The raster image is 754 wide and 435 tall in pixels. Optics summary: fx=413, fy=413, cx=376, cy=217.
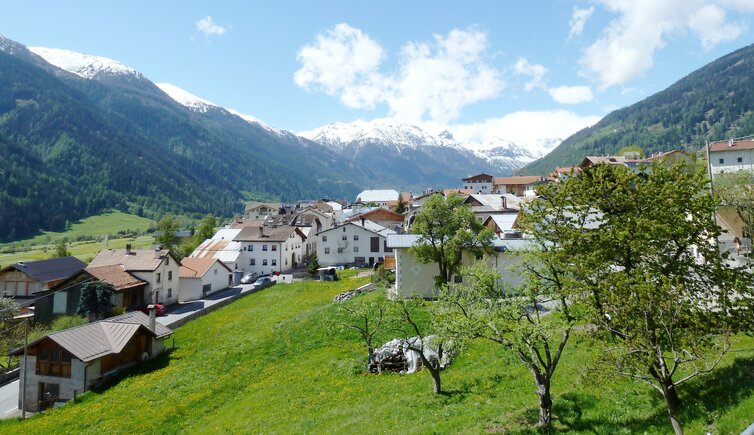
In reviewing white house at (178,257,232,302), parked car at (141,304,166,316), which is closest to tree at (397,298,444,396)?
parked car at (141,304,166,316)

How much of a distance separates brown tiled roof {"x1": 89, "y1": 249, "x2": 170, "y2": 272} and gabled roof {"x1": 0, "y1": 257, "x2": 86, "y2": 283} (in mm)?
3537


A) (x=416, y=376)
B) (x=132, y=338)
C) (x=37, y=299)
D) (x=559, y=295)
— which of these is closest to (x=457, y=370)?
(x=416, y=376)

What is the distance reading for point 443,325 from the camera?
53.5ft

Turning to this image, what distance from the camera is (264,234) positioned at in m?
87.6

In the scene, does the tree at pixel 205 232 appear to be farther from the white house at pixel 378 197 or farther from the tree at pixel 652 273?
the tree at pixel 652 273

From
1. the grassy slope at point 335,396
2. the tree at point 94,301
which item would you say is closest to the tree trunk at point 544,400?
the grassy slope at point 335,396

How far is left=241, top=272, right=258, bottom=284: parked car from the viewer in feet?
261

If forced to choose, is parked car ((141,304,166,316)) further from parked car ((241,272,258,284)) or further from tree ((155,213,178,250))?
tree ((155,213,178,250))

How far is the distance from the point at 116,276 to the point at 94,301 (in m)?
5.48

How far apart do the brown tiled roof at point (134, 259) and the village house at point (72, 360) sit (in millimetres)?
24833

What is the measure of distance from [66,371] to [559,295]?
38036 millimetres

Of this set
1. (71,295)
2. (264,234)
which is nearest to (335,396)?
(71,295)

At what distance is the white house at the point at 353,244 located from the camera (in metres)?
84.4

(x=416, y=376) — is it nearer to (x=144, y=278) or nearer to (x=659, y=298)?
(x=659, y=298)
